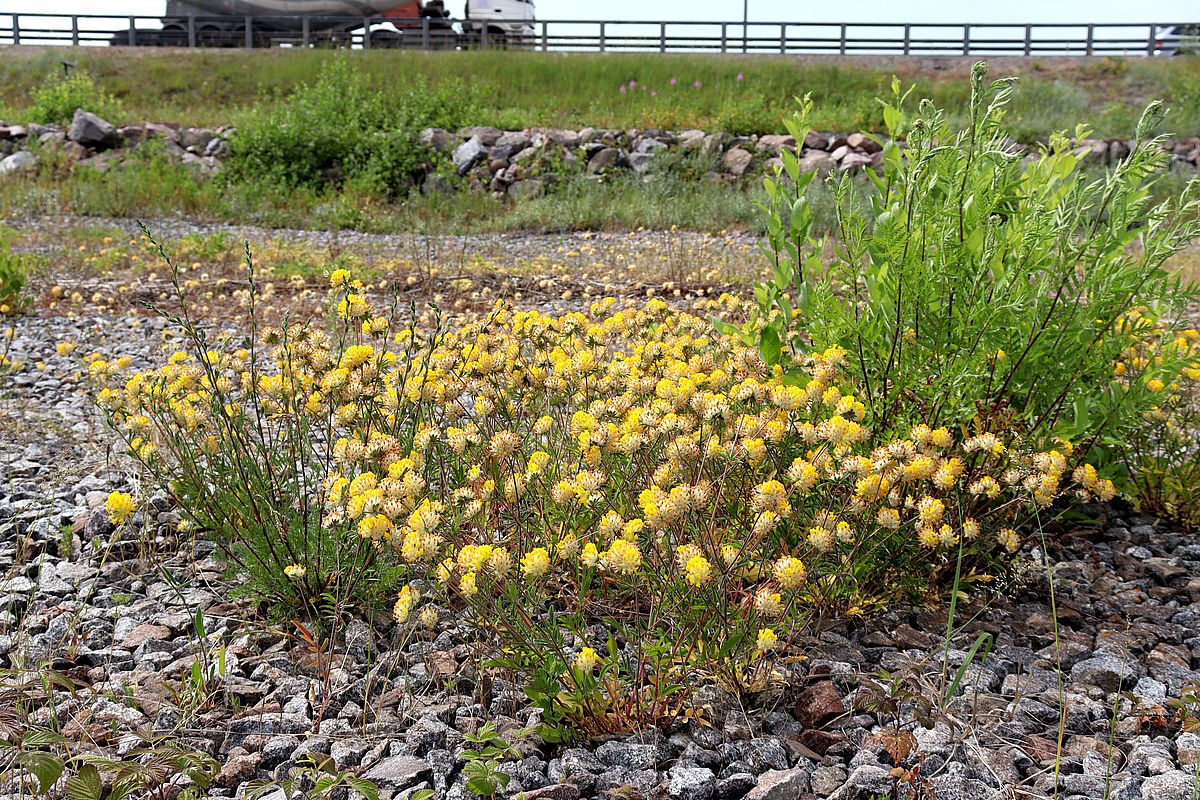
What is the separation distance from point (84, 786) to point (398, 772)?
60 cm

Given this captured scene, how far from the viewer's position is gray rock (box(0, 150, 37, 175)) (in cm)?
1484

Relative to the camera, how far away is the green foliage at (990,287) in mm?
2500

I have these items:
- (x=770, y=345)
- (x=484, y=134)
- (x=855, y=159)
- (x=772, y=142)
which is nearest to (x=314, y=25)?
(x=484, y=134)

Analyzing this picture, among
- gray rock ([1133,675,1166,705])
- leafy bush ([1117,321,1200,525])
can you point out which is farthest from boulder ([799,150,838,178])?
gray rock ([1133,675,1166,705])

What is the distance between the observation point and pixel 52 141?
15836 mm

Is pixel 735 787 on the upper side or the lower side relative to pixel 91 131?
lower

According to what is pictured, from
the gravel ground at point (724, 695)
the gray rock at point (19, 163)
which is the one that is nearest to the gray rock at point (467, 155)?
the gray rock at point (19, 163)

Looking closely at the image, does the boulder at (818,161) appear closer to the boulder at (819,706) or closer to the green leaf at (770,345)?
the green leaf at (770,345)

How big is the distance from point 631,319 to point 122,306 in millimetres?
5486

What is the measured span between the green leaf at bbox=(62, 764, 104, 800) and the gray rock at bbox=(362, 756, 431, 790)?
1.67 ft

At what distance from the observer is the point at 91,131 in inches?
633

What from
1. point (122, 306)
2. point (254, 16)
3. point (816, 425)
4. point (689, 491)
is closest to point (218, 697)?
point (689, 491)

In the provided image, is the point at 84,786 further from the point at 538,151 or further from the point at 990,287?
the point at 538,151

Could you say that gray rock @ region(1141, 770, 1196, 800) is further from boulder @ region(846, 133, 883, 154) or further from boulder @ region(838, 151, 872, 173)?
boulder @ region(846, 133, 883, 154)
